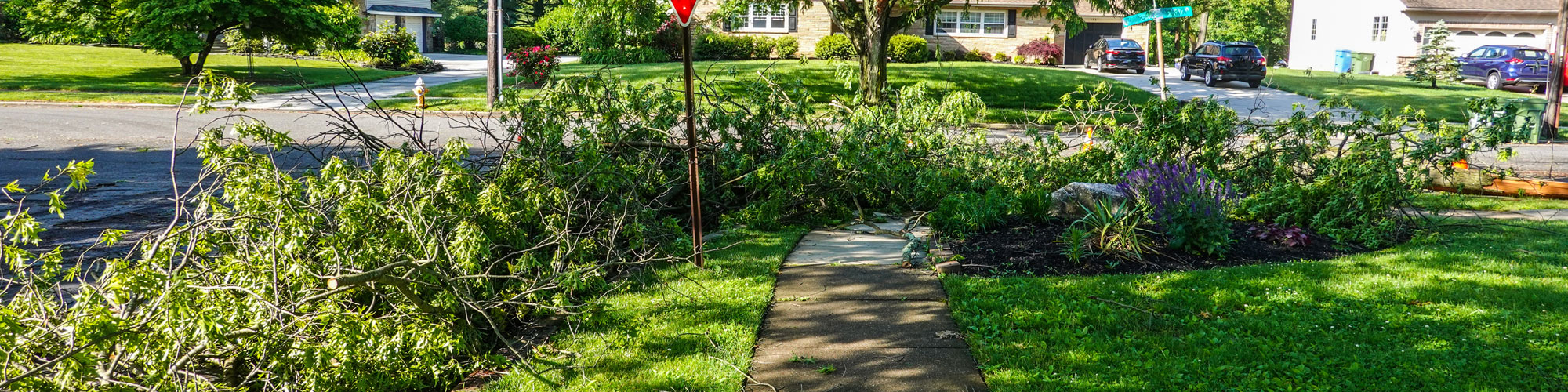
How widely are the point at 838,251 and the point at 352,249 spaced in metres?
3.59

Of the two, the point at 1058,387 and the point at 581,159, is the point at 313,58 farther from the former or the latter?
the point at 1058,387

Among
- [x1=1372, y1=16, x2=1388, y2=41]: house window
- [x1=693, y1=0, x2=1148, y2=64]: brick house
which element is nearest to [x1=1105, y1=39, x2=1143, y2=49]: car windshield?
[x1=693, y1=0, x2=1148, y2=64]: brick house

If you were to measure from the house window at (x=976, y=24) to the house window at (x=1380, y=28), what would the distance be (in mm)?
14742

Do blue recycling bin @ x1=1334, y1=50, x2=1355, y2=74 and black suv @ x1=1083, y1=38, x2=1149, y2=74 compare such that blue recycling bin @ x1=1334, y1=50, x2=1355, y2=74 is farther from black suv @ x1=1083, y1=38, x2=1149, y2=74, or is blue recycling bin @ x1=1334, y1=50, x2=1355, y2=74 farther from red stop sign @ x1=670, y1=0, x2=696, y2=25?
red stop sign @ x1=670, y1=0, x2=696, y2=25

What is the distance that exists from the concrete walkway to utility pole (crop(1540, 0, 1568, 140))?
1584cm

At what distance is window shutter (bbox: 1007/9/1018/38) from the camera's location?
41.3 metres

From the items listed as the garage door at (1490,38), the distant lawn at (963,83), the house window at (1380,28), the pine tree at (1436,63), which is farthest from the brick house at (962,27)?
the garage door at (1490,38)

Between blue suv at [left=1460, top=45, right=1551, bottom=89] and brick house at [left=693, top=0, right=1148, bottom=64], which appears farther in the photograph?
brick house at [left=693, top=0, right=1148, bottom=64]

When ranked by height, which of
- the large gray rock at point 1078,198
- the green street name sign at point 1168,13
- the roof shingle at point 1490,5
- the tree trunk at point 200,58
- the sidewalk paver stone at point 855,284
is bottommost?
the sidewalk paver stone at point 855,284

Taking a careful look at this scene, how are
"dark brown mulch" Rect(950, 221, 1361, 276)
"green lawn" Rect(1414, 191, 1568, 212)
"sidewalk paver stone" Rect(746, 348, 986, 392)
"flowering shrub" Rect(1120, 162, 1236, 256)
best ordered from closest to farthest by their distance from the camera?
"sidewalk paver stone" Rect(746, 348, 986, 392), "dark brown mulch" Rect(950, 221, 1361, 276), "flowering shrub" Rect(1120, 162, 1236, 256), "green lawn" Rect(1414, 191, 1568, 212)

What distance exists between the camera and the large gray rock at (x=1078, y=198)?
307 inches

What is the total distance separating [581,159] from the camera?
6.84m

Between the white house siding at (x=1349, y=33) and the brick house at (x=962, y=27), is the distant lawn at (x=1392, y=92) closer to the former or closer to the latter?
the white house siding at (x=1349, y=33)

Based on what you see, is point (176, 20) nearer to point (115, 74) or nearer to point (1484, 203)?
point (115, 74)
